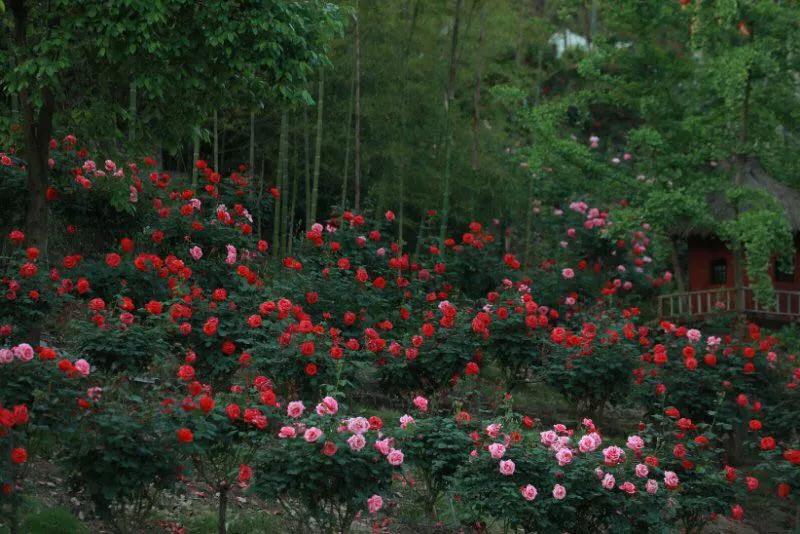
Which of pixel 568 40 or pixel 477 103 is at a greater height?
pixel 568 40

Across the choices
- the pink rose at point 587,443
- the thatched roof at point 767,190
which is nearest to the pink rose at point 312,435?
the pink rose at point 587,443

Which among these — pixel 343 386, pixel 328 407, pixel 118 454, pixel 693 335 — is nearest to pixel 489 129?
pixel 693 335

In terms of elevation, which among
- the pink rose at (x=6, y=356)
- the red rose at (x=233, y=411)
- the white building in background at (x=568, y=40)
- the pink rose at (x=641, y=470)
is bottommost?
the pink rose at (x=641, y=470)

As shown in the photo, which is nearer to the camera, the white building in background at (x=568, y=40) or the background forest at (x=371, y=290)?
the background forest at (x=371, y=290)

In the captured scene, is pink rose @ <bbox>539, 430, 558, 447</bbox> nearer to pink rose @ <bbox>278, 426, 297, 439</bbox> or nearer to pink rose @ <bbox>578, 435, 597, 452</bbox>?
pink rose @ <bbox>578, 435, 597, 452</bbox>

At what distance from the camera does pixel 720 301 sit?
55.0ft

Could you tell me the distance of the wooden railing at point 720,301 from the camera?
17312 millimetres

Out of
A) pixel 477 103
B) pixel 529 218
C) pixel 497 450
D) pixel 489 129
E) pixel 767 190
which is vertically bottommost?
pixel 497 450

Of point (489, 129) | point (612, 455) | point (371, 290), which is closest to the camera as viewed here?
point (612, 455)

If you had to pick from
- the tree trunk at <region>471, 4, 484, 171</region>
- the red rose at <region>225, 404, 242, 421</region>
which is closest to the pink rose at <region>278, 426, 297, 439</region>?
the red rose at <region>225, 404, 242, 421</region>

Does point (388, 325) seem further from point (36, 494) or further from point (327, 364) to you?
point (36, 494)

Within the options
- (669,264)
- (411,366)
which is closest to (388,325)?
Result: (411,366)

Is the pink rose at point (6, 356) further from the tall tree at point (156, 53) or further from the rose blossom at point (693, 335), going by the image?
the rose blossom at point (693, 335)

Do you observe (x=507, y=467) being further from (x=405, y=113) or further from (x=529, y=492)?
(x=405, y=113)
